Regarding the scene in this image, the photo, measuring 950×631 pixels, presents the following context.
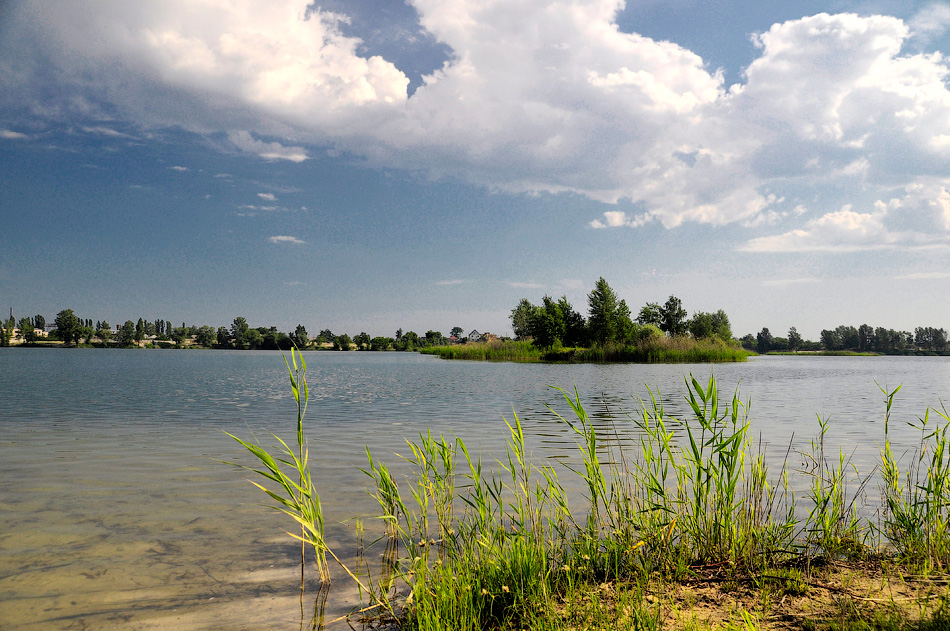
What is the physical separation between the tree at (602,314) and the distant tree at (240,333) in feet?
403

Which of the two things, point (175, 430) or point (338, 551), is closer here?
point (338, 551)

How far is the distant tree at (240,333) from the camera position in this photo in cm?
15212

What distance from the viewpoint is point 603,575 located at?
3.64 m

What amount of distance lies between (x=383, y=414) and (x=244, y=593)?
32.3ft

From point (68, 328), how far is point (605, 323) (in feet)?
551

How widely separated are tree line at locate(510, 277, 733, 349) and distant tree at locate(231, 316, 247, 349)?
377 ft

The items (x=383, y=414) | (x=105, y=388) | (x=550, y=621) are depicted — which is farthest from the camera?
(x=105, y=388)

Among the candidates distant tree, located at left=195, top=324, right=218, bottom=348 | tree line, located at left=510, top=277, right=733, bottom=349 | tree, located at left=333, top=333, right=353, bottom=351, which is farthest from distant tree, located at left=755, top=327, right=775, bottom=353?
distant tree, located at left=195, top=324, right=218, bottom=348

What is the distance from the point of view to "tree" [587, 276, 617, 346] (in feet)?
192

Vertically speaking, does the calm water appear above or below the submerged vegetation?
below

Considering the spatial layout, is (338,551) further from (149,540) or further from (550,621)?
(550,621)

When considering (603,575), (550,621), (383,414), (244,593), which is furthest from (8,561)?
(383,414)

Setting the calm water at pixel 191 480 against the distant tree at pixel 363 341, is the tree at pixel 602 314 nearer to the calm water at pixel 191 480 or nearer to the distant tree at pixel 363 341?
the calm water at pixel 191 480

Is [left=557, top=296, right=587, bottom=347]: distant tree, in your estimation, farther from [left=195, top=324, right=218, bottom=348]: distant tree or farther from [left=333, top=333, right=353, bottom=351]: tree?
[left=195, top=324, right=218, bottom=348]: distant tree
